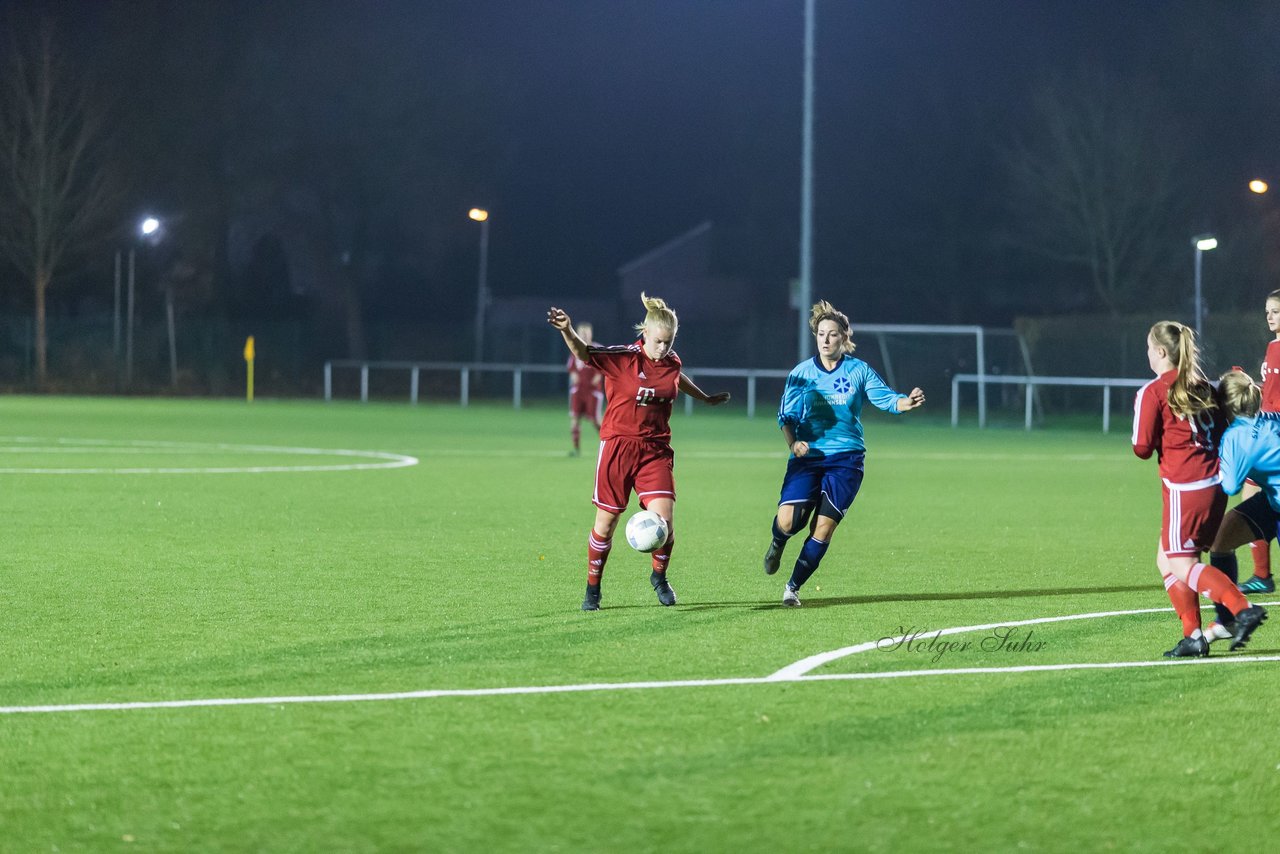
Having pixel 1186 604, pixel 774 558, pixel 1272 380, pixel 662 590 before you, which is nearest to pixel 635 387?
pixel 662 590

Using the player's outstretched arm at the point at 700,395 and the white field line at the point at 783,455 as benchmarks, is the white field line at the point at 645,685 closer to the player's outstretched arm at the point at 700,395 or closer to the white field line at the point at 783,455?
the player's outstretched arm at the point at 700,395

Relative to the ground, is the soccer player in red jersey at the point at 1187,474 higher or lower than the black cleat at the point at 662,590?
higher

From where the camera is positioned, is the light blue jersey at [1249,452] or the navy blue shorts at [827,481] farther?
the navy blue shorts at [827,481]

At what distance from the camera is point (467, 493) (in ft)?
55.9

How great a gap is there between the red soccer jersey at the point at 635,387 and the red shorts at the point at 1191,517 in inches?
106

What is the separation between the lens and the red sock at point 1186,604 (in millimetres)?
7809

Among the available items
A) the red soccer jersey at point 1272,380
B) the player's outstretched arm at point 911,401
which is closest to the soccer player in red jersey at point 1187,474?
the player's outstretched arm at point 911,401

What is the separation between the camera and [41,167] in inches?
2008

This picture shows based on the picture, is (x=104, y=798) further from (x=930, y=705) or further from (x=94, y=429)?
(x=94, y=429)

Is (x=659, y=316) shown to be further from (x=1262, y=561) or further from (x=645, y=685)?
(x=1262, y=561)

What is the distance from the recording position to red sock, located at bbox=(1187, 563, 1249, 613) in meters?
7.81

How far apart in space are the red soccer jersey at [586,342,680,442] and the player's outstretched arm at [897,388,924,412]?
1.29 m

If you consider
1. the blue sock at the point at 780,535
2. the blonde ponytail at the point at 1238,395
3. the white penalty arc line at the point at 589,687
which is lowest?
the white penalty arc line at the point at 589,687

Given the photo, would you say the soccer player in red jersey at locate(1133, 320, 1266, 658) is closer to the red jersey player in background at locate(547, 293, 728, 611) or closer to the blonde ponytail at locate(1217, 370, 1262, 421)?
the blonde ponytail at locate(1217, 370, 1262, 421)
